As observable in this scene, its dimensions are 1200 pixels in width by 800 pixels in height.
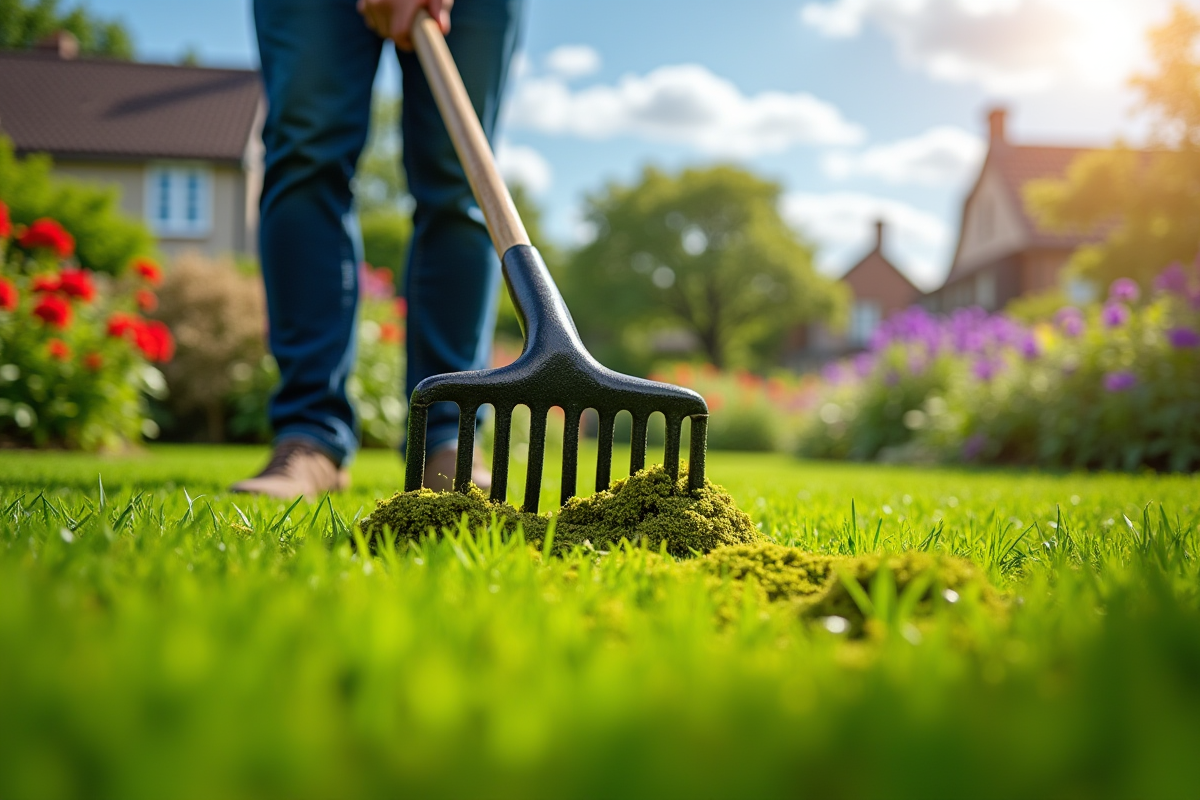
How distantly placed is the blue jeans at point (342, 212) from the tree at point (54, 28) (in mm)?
31860

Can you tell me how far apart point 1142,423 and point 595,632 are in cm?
623

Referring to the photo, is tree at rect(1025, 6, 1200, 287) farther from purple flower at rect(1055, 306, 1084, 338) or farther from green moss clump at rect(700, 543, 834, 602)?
green moss clump at rect(700, 543, 834, 602)

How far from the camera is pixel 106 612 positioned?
2.82 feet

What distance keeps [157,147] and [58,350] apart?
1886cm

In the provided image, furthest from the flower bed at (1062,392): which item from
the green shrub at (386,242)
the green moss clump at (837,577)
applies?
the green shrub at (386,242)

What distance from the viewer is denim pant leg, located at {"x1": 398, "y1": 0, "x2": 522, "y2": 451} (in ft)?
9.12

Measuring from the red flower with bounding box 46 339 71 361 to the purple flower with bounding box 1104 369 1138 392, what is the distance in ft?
22.1

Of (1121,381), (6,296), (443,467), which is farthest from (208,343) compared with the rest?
(1121,381)

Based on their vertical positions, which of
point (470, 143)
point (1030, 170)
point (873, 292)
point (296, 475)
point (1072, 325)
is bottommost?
point (296, 475)

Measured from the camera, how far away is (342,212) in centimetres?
279

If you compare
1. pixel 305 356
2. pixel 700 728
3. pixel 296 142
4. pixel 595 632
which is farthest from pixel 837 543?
pixel 296 142

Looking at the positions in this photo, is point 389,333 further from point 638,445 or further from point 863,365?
point 638,445

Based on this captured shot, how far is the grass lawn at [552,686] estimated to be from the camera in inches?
20.1

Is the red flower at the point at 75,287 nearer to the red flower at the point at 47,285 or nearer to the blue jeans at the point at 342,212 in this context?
the red flower at the point at 47,285
